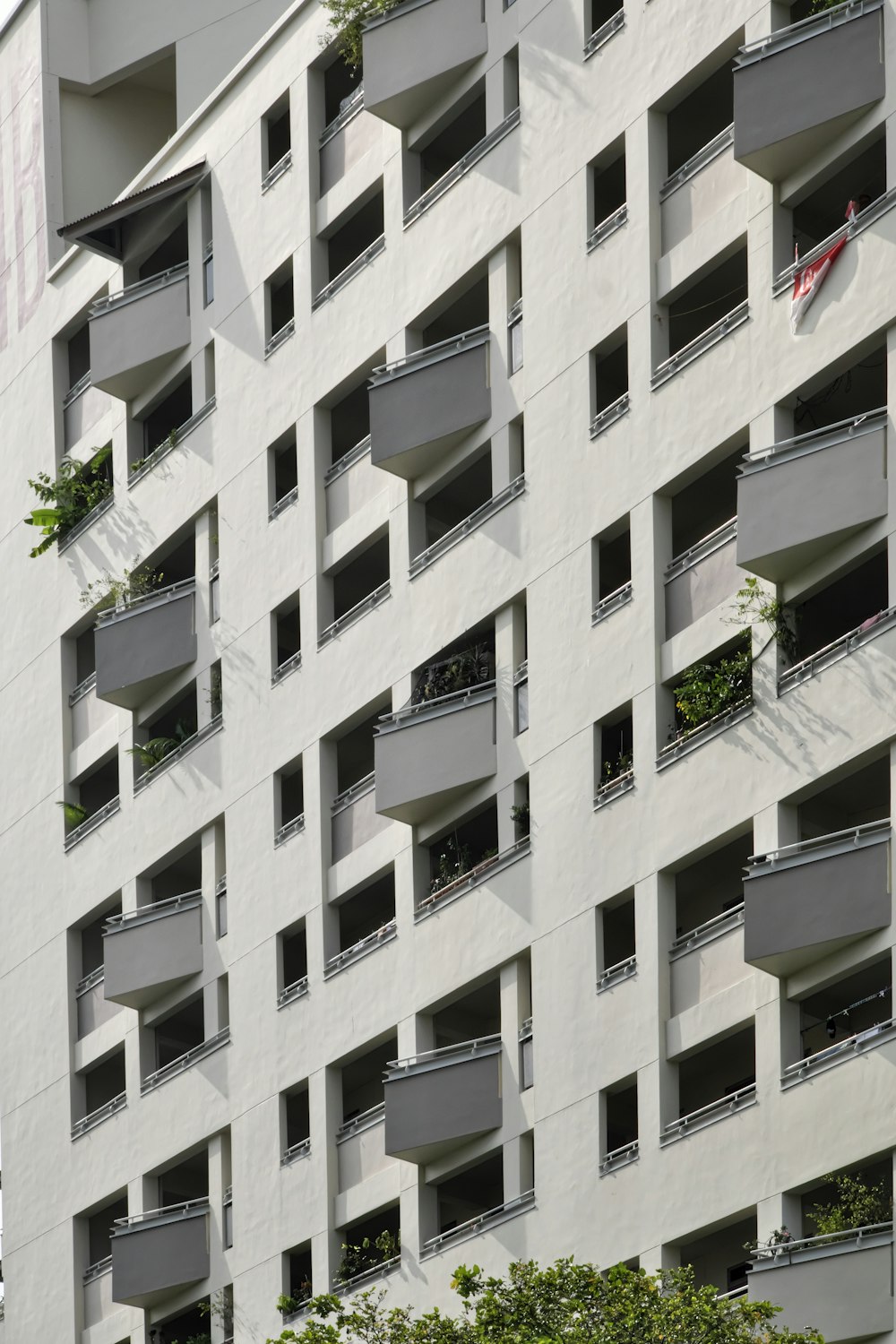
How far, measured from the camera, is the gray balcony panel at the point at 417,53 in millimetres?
44344

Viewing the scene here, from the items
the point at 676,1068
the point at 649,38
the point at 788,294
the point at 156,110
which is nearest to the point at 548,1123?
the point at 676,1068

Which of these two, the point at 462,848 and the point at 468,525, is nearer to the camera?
the point at 462,848

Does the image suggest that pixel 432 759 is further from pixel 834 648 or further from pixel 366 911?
pixel 834 648

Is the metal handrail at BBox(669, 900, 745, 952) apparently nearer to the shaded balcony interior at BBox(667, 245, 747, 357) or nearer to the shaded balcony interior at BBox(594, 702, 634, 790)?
the shaded balcony interior at BBox(594, 702, 634, 790)

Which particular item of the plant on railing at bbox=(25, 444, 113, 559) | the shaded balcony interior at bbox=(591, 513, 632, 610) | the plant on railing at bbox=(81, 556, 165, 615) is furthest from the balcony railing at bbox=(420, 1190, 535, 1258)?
the plant on railing at bbox=(25, 444, 113, 559)

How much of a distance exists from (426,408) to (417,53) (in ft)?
19.1

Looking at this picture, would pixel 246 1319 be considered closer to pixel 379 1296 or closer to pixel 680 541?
pixel 379 1296

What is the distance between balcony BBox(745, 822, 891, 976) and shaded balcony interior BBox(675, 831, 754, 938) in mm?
1679

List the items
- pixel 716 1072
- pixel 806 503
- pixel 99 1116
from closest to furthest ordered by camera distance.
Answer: pixel 806 503
pixel 716 1072
pixel 99 1116

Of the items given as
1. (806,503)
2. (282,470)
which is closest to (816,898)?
(806,503)

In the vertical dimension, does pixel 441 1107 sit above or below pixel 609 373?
below

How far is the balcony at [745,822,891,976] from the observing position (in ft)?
116

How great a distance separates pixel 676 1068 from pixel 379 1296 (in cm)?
501

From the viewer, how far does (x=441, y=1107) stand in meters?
40.8
